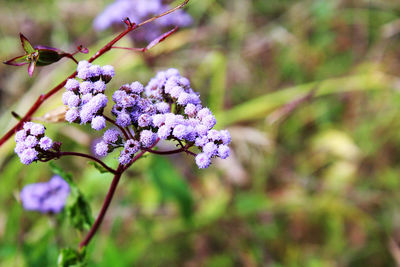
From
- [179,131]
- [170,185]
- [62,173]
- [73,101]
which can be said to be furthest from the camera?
[170,185]

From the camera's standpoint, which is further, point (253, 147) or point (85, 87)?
point (253, 147)

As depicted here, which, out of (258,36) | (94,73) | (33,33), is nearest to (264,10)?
(258,36)

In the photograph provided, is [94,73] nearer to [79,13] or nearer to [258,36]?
[258,36]

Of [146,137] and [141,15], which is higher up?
[141,15]

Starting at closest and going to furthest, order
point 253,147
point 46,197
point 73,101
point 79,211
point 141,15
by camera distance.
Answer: point 73,101, point 79,211, point 46,197, point 141,15, point 253,147

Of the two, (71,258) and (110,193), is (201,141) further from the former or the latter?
(71,258)

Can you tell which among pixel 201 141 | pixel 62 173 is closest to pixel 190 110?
pixel 201 141

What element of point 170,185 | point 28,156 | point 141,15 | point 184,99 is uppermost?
point 141,15
